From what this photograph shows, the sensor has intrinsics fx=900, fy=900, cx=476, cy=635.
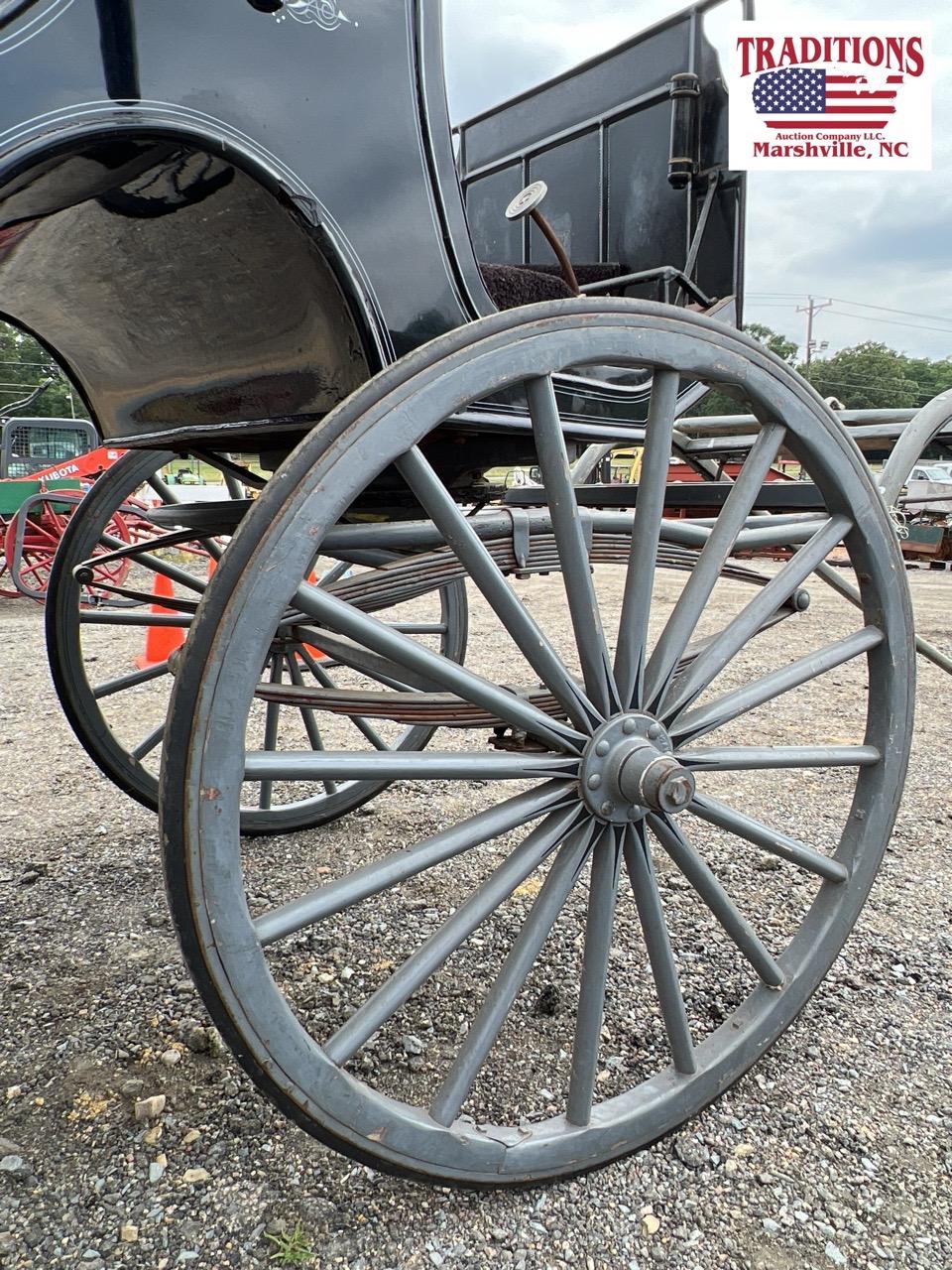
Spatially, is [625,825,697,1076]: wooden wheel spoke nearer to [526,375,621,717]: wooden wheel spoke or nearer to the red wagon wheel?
[526,375,621,717]: wooden wheel spoke

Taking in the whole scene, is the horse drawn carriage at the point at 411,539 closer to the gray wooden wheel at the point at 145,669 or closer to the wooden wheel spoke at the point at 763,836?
the wooden wheel spoke at the point at 763,836

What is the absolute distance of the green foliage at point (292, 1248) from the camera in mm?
1291

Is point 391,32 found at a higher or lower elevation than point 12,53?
higher

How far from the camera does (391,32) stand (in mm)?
1298

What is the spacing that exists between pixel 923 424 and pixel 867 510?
0.91 meters

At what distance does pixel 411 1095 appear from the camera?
1654mm

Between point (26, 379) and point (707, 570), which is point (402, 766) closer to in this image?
point (707, 570)

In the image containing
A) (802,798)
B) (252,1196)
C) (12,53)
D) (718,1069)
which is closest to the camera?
(12,53)

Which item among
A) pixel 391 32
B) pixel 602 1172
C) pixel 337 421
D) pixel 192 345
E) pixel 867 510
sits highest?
pixel 391 32

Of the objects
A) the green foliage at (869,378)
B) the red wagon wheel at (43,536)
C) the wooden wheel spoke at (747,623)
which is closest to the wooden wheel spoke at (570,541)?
the wooden wheel spoke at (747,623)

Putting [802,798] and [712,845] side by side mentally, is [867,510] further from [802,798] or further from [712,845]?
[802,798]

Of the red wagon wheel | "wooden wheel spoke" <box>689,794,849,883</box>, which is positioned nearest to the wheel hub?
"wooden wheel spoke" <box>689,794,849,883</box>

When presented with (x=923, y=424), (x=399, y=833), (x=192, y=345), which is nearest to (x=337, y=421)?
(x=192, y=345)

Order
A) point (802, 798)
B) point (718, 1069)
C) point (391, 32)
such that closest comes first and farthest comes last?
point (391, 32) < point (718, 1069) < point (802, 798)
